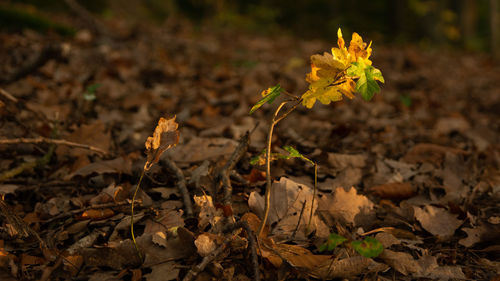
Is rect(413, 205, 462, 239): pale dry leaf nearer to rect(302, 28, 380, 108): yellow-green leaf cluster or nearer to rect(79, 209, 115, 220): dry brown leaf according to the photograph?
rect(302, 28, 380, 108): yellow-green leaf cluster

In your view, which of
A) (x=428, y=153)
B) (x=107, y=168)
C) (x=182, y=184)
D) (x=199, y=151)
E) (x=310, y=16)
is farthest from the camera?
(x=310, y=16)

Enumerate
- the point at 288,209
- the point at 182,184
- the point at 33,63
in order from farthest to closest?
the point at 33,63, the point at 182,184, the point at 288,209

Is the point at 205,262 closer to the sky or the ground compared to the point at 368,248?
closer to the ground

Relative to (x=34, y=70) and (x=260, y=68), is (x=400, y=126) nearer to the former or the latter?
(x=260, y=68)

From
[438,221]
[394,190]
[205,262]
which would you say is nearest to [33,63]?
[205,262]

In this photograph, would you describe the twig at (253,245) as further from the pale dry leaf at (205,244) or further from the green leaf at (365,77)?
the green leaf at (365,77)

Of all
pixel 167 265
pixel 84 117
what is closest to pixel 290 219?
pixel 167 265

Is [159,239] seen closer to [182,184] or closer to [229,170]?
[182,184]

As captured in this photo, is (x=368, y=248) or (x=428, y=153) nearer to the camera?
(x=368, y=248)
